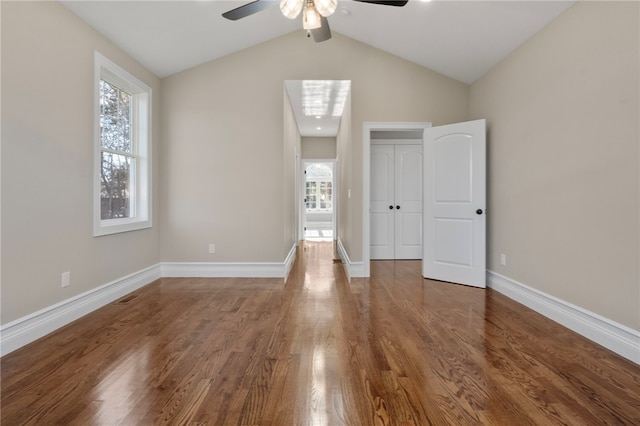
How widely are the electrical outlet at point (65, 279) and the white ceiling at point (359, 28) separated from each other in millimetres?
2217

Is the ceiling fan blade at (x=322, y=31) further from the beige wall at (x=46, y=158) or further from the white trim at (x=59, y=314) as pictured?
the white trim at (x=59, y=314)

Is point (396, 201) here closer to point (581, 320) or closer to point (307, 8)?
point (581, 320)

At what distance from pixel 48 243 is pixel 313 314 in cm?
218

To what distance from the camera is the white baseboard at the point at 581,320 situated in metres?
2.09

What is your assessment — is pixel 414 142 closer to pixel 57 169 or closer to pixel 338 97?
pixel 338 97

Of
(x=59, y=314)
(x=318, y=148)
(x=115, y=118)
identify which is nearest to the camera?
(x=59, y=314)

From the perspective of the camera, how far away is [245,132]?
13.9 ft

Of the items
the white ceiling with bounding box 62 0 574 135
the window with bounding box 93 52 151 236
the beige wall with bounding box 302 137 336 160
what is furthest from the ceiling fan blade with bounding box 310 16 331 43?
the beige wall with bounding box 302 137 336 160

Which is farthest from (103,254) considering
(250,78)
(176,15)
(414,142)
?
(414,142)

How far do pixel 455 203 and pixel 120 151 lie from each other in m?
3.94

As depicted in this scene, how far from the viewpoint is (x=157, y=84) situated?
4176 mm

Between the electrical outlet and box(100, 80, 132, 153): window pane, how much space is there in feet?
4.33

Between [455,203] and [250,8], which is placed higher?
[250,8]

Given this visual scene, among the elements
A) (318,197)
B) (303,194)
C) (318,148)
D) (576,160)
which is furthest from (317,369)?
(318,197)
